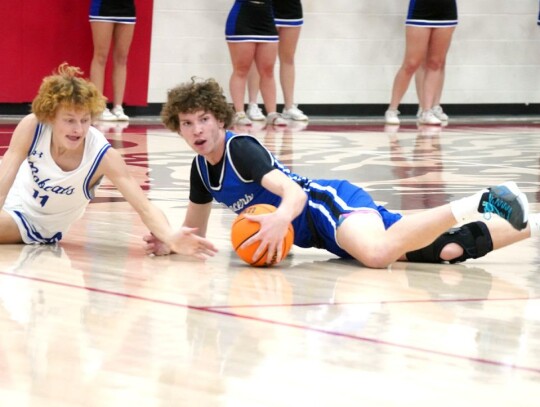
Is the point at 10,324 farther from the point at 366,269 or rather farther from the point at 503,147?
the point at 503,147

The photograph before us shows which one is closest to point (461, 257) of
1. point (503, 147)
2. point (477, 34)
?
point (503, 147)

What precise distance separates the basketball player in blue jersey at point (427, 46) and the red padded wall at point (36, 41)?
3.58 meters

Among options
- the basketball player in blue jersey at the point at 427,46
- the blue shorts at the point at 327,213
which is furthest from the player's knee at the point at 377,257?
the basketball player in blue jersey at the point at 427,46

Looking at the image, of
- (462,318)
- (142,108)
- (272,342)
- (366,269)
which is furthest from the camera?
(142,108)

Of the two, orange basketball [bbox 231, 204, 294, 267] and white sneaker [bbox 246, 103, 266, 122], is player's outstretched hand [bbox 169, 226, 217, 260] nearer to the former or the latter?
orange basketball [bbox 231, 204, 294, 267]

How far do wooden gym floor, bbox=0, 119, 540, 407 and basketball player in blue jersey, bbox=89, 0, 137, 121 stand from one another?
6.34m


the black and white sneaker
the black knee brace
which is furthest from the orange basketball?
the black and white sneaker

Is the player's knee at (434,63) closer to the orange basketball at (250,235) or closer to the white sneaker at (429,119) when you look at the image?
the white sneaker at (429,119)

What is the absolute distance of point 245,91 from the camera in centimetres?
1404

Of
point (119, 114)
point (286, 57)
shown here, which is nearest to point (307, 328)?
point (119, 114)

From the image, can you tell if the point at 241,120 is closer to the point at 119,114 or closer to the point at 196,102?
the point at 119,114

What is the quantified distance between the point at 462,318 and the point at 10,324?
1547mm

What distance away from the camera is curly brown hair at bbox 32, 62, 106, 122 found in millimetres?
4969

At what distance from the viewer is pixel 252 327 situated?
370 cm
